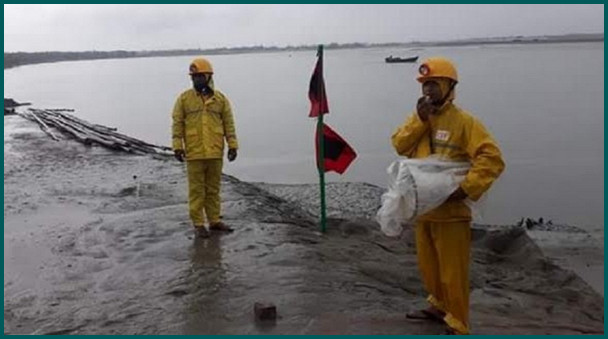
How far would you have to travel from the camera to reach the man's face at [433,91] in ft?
16.4

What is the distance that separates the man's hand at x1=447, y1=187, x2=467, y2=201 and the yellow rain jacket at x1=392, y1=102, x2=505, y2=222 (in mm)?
34

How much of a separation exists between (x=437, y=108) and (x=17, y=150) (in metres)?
A: 16.1

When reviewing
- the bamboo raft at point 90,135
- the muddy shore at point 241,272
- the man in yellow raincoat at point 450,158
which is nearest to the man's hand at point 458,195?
the man in yellow raincoat at point 450,158

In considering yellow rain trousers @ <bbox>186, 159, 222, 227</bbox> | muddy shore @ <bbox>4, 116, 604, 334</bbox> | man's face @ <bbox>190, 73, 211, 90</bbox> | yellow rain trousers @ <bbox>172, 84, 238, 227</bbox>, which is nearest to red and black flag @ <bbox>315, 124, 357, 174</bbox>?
muddy shore @ <bbox>4, 116, 604, 334</bbox>

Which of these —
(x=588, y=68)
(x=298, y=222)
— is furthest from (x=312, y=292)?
(x=588, y=68)

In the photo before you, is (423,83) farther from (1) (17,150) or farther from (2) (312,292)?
(1) (17,150)

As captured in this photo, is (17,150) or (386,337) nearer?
(386,337)

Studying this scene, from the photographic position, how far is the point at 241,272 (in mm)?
7086

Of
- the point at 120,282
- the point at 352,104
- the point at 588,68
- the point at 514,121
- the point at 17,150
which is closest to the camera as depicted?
the point at 120,282

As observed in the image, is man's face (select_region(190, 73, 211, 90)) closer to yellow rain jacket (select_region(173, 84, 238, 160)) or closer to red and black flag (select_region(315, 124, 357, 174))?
yellow rain jacket (select_region(173, 84, 238, 160))

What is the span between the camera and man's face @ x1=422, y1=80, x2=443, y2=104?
16.4ft

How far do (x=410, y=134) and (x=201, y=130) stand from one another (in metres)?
3.41

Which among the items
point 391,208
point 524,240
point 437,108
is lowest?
point 524,240

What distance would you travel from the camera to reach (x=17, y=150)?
1919 cm
